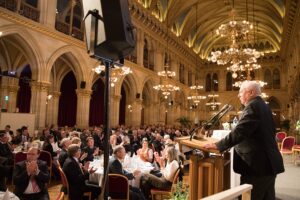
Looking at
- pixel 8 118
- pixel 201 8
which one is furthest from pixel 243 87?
pixel 201 8

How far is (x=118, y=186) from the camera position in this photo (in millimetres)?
3773

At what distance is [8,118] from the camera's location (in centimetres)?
963

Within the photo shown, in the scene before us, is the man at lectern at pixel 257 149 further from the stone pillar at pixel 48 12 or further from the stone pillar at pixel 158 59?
the stone pillar at pixel 158 59

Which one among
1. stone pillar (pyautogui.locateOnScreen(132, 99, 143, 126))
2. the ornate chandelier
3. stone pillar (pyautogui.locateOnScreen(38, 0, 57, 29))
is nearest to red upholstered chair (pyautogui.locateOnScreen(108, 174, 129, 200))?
stone pillar (pyautogui.locateOnScreen(38, 0, 57, 29))

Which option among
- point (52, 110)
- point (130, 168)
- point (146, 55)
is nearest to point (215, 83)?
point (146, 55)

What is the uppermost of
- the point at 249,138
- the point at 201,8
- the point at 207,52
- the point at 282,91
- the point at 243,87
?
the point at 201,8

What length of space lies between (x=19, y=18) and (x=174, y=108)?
53.9 ft

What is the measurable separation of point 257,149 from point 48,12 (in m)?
Result: 11.6

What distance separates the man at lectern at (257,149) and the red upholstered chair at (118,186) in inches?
78.2

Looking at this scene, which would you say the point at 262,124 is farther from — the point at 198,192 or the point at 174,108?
the point at 174,108

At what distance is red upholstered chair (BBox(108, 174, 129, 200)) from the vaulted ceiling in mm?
15548

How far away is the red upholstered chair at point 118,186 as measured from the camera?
3740 mm

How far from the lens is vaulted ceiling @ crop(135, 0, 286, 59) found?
69.2 feet

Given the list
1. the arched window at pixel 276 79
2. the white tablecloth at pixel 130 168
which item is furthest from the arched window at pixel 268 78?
the white tablecloth at pixel 130 168
